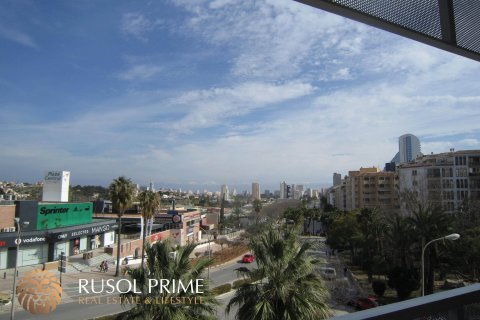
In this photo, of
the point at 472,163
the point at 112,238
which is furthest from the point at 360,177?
the point at 112,238

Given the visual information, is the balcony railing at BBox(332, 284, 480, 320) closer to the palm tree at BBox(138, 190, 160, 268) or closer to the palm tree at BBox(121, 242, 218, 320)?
the palm tree at BBox(121, 242, 218, 320)

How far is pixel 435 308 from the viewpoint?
1588 millimetres

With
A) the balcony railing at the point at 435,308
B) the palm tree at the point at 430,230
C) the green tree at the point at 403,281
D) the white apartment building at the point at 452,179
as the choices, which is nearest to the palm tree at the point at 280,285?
the balcony railing at the point at 435,308

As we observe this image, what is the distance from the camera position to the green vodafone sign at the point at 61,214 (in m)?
34.8

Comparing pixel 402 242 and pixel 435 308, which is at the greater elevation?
pixel 435 308

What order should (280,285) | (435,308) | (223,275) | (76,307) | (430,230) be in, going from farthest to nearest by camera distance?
(223,275) → (430,230) → (76,307) → (280,285) → (435,308)

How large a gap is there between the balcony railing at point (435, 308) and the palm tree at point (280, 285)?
813 centimetres

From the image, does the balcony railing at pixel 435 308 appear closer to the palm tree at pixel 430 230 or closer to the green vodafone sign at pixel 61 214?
the palm tree at pixel 430 230

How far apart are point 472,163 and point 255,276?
58.9 m

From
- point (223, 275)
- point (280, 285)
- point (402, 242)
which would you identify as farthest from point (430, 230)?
point (280, 285)

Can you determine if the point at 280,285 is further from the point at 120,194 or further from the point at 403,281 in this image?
the point at 120,194

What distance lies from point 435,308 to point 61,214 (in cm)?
4079

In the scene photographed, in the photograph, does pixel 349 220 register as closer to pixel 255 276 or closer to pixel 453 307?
pixel 255 276

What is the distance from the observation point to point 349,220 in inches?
1788
